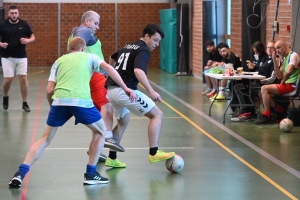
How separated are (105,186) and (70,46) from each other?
4.97ft

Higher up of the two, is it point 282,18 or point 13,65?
point 282,18

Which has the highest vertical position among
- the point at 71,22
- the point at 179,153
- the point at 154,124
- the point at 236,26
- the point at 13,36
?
the point at 71,22

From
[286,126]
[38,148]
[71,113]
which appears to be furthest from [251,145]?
[38,148]

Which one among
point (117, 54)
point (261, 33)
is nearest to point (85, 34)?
point (117, 54)

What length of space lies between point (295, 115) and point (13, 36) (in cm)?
544

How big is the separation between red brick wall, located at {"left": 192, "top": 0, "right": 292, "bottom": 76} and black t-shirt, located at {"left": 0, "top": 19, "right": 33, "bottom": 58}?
505cm

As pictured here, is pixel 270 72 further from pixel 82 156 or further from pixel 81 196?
pixel 81 196

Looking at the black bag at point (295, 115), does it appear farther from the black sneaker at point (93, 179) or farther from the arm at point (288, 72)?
the black sneaker at point (93, 179)

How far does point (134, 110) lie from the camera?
24.5 ft

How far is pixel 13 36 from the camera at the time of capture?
41.5ft

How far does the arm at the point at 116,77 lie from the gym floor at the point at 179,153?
980 millimetres

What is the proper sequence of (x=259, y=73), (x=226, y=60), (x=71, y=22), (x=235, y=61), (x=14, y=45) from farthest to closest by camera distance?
(x=71, y=22) < (x=226, y=60) < (x=235, y=61) < (x=14, y=45) < (x=259, y=73)

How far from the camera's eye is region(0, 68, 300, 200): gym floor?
677 cm

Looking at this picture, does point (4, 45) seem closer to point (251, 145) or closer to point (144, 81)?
point (251, 145)
